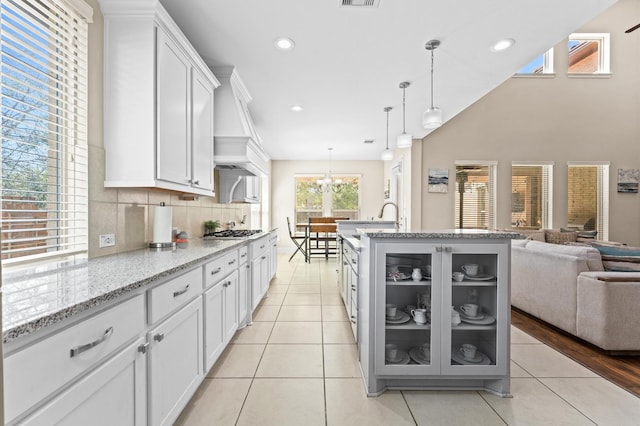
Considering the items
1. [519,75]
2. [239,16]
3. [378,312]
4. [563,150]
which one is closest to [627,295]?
[378,312]

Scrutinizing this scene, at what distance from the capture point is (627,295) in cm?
232

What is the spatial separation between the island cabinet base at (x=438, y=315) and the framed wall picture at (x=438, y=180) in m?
4.16

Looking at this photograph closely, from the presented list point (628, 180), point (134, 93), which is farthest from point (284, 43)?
point (628, 180)

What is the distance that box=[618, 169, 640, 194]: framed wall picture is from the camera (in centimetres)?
578

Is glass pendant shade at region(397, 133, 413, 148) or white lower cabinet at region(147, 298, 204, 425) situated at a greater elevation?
glass pendant shade at region(397, 133, 413, 148)

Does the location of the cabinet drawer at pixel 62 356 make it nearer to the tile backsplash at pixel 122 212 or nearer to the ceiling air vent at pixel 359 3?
the tile backsplash at pixel 122 212

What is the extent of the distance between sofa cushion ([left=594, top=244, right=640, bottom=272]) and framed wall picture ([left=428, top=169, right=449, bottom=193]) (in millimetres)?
3133

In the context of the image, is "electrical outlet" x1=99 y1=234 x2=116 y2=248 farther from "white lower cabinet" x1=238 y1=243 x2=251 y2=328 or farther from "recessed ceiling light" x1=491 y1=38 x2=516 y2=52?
"recessed ceiling light" x1=491 y1=38 x2=516 y2=52

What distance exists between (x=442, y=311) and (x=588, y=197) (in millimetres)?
6279

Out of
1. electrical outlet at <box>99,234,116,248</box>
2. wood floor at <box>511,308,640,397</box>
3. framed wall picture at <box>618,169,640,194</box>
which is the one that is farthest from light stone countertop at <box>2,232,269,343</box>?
framed wall picture at <box>618,169,640,194</box>

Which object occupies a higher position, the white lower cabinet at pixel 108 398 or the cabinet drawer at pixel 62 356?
the cabinet drawer at pixel 62 356

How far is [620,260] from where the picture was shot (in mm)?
2693

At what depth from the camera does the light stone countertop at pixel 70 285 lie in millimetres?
769

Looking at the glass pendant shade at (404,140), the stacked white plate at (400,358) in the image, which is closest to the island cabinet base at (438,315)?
the stacked white plate at (400,358)
